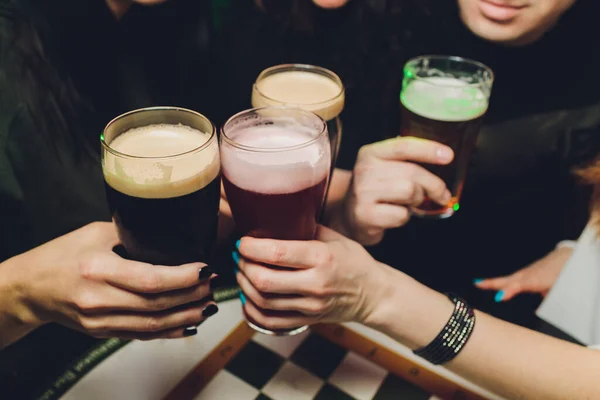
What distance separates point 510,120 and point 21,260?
1.93m

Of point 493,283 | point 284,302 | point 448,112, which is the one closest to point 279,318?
point 284,302

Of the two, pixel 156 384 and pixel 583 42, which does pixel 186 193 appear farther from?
pixel 583 42

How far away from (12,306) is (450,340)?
3.09 feet

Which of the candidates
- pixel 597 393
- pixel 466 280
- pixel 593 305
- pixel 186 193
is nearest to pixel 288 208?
pixel 186 193

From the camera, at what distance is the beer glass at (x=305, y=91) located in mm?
1124

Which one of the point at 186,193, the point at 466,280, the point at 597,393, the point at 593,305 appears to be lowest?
the point at 466,280

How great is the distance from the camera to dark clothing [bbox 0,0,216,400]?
1.35 meters

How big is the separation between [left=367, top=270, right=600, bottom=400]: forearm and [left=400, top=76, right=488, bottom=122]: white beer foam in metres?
0.47

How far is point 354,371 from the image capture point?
119cm

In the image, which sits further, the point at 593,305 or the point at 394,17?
the point at 394,17

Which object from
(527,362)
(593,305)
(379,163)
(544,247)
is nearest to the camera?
(527,362)

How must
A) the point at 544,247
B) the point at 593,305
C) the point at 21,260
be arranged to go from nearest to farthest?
1. the point at 21,260
2. the point at 593,305
3. the point at 544,247

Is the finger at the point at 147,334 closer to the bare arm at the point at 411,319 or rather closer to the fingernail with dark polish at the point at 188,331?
the fingernail with dark polish at the point at 188,331

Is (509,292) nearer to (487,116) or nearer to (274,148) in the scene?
(487,116)
